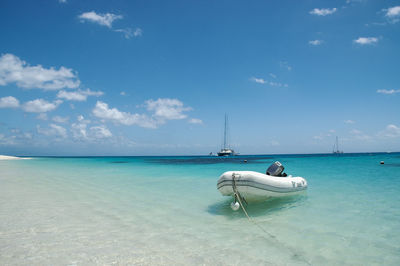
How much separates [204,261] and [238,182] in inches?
136

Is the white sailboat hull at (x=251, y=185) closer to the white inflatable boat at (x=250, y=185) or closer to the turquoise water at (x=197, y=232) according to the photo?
the white inflatable boat at (x=250, y=185)

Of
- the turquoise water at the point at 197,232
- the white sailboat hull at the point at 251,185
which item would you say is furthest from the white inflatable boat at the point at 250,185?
the turquoise water at the point at 197,232

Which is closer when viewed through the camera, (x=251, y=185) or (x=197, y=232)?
(x=197, y=232)

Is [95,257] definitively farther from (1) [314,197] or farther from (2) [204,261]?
(1) [314,197]

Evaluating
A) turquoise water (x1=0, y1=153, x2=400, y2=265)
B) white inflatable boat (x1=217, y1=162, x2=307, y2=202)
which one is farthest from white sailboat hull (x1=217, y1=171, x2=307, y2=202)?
turquoise water (x1=0, y1=153, x2=400, y2=265)

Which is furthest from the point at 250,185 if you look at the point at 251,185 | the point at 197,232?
the point at 197,232

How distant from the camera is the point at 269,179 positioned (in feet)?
25.3

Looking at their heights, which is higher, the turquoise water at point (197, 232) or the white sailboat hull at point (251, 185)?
the white sailboat hull at point (251, 185)

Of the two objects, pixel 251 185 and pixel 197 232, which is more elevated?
pixel 251 185

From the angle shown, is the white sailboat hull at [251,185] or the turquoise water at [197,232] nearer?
the turquoise water at [197,232]

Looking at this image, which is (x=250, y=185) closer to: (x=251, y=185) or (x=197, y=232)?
(x=251, y=185)

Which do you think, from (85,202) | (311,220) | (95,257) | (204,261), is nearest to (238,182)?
(311,220)

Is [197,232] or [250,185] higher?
[250,185]

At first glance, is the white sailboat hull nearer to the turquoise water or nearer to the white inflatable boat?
the white inflatable boat
